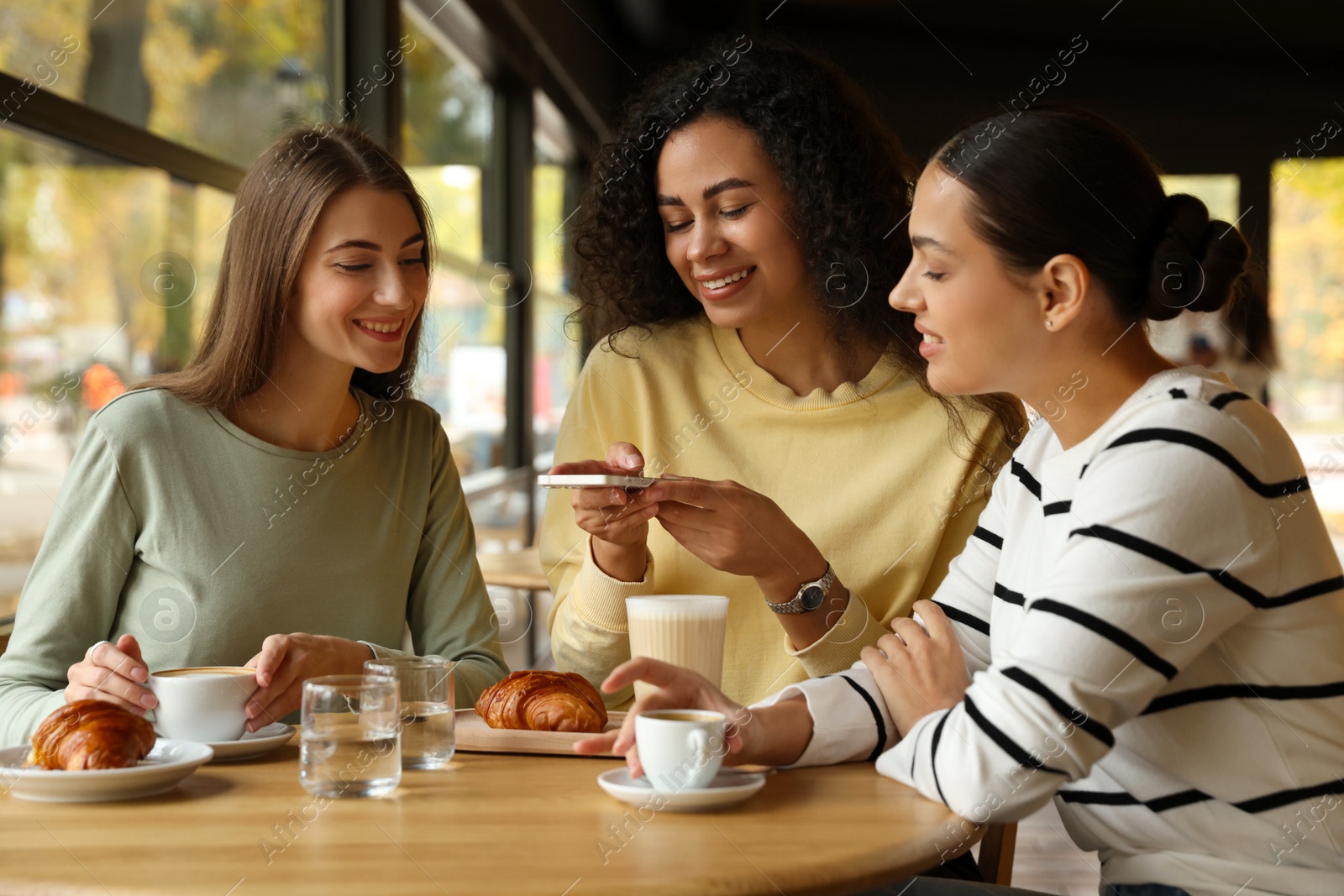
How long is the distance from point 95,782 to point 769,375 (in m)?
1.19

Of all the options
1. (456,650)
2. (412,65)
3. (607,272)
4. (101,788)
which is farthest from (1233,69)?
(101,788)

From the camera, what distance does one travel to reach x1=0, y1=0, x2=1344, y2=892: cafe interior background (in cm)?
220

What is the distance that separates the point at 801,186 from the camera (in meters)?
1.90

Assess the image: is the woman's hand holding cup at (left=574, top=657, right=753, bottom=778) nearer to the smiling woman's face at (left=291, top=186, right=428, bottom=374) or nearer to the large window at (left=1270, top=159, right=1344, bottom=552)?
the smiling woman's face at (left=291, top=186, right=428, bottom=374)

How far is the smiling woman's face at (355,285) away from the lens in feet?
5.72

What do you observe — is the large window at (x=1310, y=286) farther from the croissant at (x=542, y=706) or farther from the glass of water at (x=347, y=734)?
the glass of water at (x=347, y=734)

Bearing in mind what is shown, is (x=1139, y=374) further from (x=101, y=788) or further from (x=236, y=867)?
(x=101, y=788)

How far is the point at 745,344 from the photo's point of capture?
6.61 ft

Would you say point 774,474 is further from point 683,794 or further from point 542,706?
point 683,794

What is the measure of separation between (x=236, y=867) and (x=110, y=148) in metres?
1.85

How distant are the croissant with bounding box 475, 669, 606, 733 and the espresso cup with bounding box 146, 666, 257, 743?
26 cm

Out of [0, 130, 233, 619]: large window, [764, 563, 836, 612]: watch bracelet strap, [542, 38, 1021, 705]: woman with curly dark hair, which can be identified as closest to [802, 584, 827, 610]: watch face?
[764, 563, 836, 612]: watch bracelet strap

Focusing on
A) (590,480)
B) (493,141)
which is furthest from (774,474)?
(493,141)

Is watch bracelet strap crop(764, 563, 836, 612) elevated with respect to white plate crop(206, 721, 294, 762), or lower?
elevated
